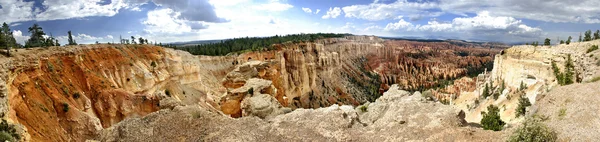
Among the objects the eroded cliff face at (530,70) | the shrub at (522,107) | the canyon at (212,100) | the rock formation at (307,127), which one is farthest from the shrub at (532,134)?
the eroded cliff face at (530,70)

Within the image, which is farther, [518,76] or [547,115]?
[518,76]

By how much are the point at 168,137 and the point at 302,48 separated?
228ft

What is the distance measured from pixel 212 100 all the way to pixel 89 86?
65.1 feet

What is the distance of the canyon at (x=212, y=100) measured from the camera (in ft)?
63.1

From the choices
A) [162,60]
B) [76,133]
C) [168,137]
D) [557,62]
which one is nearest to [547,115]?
[168,137]

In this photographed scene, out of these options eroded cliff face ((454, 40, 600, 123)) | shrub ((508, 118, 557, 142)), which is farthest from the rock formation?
eroded cliff face ((454, 40, 600, 123))

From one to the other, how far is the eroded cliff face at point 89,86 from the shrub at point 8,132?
8.05ft

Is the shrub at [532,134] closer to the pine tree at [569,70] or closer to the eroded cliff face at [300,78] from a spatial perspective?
the pine tree at [569,70]

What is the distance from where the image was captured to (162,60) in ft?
153

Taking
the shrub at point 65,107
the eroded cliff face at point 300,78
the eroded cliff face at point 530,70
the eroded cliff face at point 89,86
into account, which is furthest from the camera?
the eroded cliff face at point 300,78

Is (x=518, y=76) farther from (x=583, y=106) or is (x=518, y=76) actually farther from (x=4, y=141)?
(x=4, y=141)

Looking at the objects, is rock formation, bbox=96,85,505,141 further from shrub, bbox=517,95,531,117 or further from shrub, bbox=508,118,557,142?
shrub, bbox=517,95,531,117

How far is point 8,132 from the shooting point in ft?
59.4

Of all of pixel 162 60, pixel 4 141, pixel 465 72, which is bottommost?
pixel 465 72
